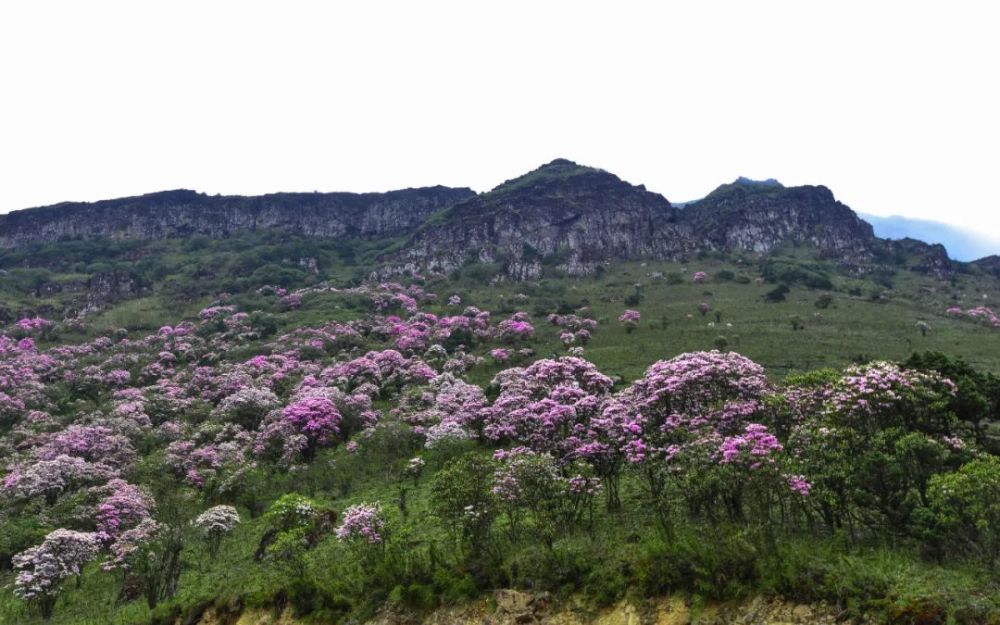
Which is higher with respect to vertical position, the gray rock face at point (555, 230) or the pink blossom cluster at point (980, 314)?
the gray rock face at point (555, 230)

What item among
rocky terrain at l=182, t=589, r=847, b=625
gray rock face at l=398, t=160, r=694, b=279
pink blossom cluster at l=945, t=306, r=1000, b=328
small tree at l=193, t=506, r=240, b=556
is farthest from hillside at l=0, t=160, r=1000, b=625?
gray rock face at l=398, t=160, r=694, b=279

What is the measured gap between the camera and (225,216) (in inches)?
6713

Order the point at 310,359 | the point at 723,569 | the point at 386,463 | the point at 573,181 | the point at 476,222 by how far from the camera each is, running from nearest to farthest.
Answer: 1. the point at 723,569
2. the point at 386,463
3. the point at 310,359
4. the point at 476,222
5. the point at 573,181

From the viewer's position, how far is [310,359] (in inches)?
2852

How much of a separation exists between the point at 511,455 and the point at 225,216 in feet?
569

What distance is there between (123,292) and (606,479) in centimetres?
12530

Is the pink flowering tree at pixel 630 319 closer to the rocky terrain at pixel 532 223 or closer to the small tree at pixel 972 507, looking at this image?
the rocky terrain at pixel 532 223

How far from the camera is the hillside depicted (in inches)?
591

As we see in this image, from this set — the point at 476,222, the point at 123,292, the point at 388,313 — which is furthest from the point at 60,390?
the point at 476,222

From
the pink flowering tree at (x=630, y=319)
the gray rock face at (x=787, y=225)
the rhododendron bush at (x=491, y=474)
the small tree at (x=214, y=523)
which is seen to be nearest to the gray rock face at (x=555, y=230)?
the gray rock face at (x=787, y=225)

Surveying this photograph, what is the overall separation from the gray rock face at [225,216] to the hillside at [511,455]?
56.0 metres

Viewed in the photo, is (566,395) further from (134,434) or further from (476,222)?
(476,222)

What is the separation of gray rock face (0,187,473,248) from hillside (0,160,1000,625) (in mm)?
56016

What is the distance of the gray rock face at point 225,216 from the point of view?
521 ft
